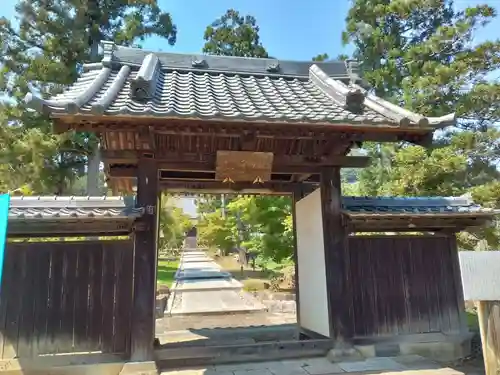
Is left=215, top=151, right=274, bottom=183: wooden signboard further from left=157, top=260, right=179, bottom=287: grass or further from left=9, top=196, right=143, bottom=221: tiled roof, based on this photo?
left=157, top=260, right=179, bottom=287: grass

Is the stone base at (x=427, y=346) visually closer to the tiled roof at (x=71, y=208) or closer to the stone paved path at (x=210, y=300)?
the tiled roof at (x=71, y=208)

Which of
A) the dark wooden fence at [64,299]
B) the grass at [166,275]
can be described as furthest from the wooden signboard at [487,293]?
the grass at [166,275]

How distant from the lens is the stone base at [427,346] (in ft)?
18.3

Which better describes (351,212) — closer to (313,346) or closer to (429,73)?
(313,346)

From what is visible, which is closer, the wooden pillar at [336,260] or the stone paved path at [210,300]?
the wooden pillar at [336,260]

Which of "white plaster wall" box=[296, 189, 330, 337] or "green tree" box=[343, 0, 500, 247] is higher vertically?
"green tree" box=[343, 0, 500, 247]

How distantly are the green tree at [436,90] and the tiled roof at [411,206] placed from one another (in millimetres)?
5250

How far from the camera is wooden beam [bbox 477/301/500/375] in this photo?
3143 mm

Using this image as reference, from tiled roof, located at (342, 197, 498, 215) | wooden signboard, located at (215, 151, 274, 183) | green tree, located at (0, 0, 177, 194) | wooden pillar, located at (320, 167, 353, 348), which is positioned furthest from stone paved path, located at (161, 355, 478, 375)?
green tree, located at (0, 0, 177, 194)

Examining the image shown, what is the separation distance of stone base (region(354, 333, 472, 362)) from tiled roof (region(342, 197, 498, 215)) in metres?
1.86

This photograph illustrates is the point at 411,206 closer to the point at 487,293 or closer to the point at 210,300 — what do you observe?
the point at 487,293

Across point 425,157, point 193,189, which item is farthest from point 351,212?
point 425,157

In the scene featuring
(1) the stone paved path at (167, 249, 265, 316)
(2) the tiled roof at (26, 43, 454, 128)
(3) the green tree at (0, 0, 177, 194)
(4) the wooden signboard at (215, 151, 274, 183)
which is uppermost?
(3) the green tree at (0, 0, 177, 194)

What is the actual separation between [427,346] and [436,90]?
32.3ft
